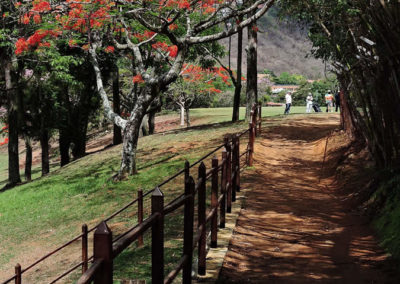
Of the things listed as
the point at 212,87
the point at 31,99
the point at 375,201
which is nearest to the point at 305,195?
the point at 375,201

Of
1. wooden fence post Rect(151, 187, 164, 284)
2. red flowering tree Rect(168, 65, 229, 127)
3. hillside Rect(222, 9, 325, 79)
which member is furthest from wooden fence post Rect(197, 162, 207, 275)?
hillside Rect(222, 9, 325, 79)

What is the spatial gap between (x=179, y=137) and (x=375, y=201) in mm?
13464

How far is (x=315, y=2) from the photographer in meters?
15.8

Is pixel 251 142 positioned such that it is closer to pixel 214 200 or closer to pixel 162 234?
pixel 214 200

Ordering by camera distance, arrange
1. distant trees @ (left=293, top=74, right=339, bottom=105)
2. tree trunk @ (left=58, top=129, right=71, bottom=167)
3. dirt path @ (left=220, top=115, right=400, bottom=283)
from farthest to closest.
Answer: distant trees @ (left=293, top=74, right=339, bottom=105) → tree trunk @ (left=58, top=129, right=71, bottom=167) → dirt path @ (left=220, top=115, right=400, bottom=283)

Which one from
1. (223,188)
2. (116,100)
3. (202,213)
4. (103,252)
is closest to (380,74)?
(223,188)

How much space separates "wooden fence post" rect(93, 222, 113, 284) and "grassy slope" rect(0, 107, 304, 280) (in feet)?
13.7

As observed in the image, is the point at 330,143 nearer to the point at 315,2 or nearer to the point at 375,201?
the point at 315,2

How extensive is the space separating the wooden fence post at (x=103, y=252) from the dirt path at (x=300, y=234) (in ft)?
11.4

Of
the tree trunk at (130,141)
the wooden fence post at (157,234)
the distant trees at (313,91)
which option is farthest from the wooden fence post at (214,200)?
the distant trees at (313,91)

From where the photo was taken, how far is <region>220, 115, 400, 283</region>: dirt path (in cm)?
611

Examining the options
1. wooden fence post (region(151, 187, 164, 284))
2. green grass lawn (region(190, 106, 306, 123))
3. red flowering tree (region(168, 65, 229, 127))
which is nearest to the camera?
wooden fence post (region(151, 187, 164, 284))

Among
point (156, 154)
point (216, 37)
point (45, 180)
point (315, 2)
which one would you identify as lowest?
point (45, 180)

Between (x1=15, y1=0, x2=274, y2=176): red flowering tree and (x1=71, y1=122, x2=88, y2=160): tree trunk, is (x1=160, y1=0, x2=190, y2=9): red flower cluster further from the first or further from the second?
(x1=71, y1=122, x2=88, y2=160): tree trunk
